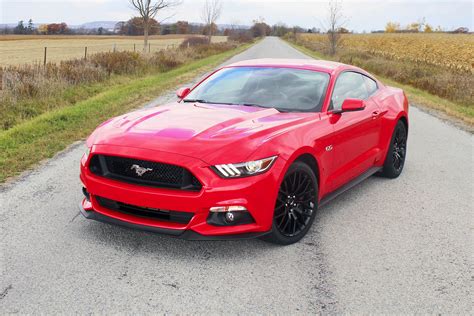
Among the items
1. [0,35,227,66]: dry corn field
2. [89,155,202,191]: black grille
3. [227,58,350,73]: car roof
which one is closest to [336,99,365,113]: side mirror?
[227,58,350,73]: car roof

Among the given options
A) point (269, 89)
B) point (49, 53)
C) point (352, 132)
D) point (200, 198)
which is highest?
point (49, 53)

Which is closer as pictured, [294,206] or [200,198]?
[200,198]

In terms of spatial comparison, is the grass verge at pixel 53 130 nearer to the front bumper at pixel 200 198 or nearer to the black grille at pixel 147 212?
the black grille at pixel 147 212

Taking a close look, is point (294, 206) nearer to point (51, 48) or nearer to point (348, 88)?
point (348, 88)

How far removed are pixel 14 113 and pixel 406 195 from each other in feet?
28.2

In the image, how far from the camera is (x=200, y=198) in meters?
3.48

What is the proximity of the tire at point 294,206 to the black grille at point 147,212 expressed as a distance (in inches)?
28.5

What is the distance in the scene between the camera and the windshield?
4.72 meters

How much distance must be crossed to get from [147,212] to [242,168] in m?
0.79

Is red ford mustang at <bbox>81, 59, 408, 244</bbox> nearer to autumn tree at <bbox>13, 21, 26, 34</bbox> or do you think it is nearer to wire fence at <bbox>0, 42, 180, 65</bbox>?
wire fence at <bbox>0, 42, 180, 65</bbox>

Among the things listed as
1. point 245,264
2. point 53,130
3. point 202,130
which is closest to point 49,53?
point 53,130

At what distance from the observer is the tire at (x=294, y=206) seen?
12.7ft

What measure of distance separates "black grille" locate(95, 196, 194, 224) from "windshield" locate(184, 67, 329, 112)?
1.62 metres

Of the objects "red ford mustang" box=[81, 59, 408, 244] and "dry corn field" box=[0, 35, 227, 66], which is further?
"dry corn field" box=[0, 35, 227, 66]
